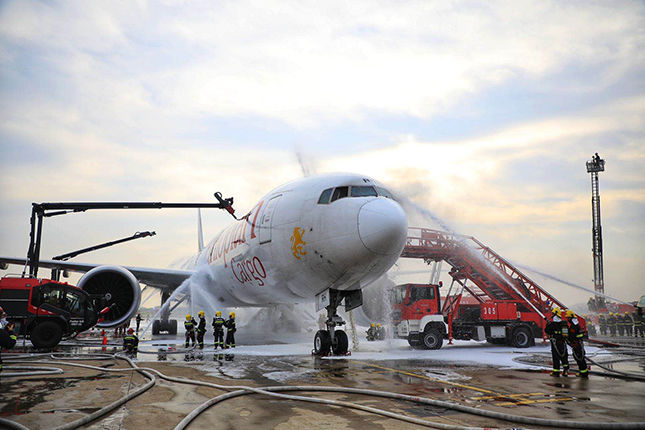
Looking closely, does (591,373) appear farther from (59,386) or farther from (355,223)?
(59,386)

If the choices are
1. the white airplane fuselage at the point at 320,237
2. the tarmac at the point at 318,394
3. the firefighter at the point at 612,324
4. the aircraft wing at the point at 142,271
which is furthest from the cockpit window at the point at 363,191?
the firefighter at the point at 612,324

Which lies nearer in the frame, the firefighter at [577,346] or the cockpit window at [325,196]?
the firefighter at [577,346]

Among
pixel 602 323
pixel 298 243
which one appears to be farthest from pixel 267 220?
pixel 602 323

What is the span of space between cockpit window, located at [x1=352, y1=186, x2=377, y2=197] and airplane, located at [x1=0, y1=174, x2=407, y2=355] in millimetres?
25

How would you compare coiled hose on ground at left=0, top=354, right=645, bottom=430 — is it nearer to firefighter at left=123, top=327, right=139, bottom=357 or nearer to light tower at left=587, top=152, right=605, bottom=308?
firefighter at left=123, top=327, right=139, bottom=357

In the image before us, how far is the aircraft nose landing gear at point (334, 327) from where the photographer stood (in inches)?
527

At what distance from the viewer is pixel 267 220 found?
14336mm

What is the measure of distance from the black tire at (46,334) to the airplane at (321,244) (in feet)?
19.0

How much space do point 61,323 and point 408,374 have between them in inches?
460

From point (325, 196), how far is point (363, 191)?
984 mm

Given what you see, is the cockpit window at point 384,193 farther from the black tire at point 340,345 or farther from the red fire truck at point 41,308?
the red fire truck at point 41,308

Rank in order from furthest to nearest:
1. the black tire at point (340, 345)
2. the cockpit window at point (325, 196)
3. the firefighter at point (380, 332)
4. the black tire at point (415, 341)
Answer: the firefighter at point (380, 332)
the black tire at point (415, 341)
the black tire at point (340, 345)
the cockpit window at point (325, 196)

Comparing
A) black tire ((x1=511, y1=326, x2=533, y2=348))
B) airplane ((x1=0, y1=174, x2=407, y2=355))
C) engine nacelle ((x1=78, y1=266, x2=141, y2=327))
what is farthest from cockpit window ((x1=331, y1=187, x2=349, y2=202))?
black tire ((x1=511, y1=326, x2=533, y2=348))

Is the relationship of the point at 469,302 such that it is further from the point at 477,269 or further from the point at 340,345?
the point at 340,345
